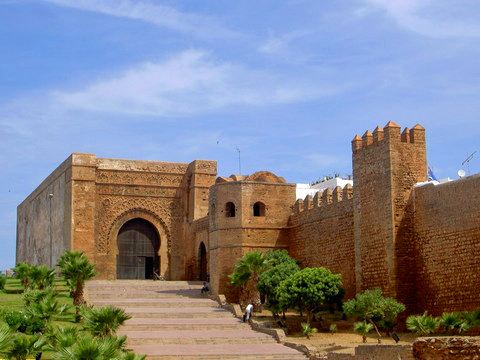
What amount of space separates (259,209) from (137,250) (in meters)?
7.40

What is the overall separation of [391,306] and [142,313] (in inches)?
292

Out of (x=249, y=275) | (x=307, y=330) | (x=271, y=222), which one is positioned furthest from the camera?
(x=271, y=222)

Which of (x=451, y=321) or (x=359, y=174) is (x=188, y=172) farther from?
(x=451, y=321)

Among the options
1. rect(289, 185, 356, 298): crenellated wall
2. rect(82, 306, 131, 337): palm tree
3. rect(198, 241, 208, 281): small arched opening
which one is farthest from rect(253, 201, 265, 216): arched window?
→ rect(82, 306, 131, 337): palm tree

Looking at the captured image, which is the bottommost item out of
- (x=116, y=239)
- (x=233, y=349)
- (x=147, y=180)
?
(x=233, y=349)

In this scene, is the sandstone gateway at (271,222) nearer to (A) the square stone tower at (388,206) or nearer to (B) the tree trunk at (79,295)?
(A) the square stone tower at (388,206)

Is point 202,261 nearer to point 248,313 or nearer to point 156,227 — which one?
point 156,227

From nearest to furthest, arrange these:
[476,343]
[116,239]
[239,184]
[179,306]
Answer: [476,343], [179,306], [239,184], [116,239]

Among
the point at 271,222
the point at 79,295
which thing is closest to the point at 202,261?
the point at 271,222

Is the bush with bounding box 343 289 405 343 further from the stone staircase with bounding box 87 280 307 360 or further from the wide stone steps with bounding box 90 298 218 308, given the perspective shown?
the wide stone steps with bounding box 90 298 218 308

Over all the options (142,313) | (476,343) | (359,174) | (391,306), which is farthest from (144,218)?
(476,343)

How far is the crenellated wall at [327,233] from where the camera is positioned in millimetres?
22422

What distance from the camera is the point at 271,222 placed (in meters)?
26.1

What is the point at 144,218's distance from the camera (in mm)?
31531
